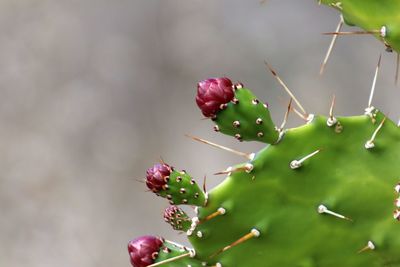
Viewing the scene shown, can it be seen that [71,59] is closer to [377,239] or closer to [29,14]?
[29,14]

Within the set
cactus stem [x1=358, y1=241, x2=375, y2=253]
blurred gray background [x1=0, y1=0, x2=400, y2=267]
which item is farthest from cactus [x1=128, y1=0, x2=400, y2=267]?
blurred gray background [x1=0, y1=0, x2=400, y2=267]

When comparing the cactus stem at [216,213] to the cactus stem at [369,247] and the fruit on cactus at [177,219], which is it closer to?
the fruit on cactus at [177,219]

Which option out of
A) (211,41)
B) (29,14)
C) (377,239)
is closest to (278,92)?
(211,41)

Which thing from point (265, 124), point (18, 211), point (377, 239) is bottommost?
point (18, 211)

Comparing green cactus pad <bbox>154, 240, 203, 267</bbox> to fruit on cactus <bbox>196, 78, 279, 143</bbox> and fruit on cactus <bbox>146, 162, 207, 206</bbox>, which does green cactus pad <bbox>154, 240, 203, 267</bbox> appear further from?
fruit on cactus <bbox>196, 78, 279, 143</bbox>

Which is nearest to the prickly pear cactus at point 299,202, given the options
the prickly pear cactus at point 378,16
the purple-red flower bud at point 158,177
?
the purple-red flower bud at point 158,177

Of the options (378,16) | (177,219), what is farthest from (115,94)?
(378,16)

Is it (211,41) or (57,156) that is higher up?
(211,41)

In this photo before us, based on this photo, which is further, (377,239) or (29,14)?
(29,14)
